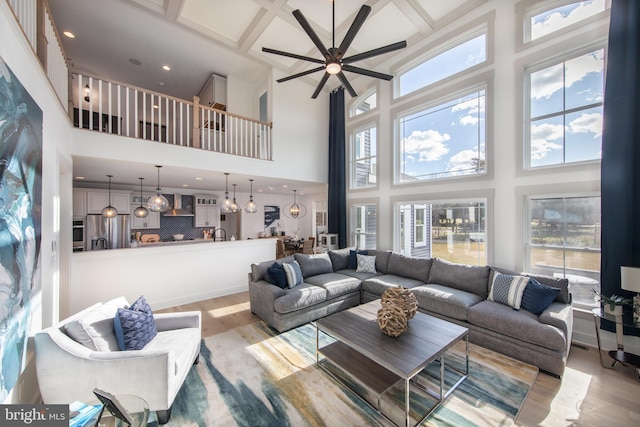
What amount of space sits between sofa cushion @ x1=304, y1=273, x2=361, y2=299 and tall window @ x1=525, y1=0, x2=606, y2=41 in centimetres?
462

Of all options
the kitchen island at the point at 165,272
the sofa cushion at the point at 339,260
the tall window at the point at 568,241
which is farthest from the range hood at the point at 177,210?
the tall window at the point at 568,241

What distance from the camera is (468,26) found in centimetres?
426

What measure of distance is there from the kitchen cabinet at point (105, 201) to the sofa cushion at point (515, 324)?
8021 millimetres

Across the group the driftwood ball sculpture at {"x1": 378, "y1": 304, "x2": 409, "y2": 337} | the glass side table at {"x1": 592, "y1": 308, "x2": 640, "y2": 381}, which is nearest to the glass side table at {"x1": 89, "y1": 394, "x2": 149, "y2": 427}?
the driftwood ball sculpture at {"x1": 378, "y1": 304, "x2": 409, "y2": 337}

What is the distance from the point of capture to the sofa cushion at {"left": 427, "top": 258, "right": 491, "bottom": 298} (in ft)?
11.9

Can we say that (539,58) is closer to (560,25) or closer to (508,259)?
(560,25)

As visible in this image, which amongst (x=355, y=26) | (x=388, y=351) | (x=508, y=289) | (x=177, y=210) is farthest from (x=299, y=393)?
(x=177, y=210)

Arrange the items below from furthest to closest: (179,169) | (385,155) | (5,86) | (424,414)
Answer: (385,155)
(179,169)
(424,414)
(5,86)

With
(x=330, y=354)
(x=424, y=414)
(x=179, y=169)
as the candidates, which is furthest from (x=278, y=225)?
(x=424, y=414)

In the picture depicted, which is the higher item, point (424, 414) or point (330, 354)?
point (330, 354)

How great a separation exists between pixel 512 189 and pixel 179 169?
5.59 m

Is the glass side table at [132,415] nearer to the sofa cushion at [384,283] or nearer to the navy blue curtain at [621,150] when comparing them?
the sofa cushion at [384,283]

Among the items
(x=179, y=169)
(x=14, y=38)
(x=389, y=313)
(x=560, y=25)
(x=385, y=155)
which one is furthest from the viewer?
(x=385, y=155)

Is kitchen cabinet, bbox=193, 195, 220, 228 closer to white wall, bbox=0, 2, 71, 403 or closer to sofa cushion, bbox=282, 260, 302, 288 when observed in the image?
white wall, bbox=0, 2, 71, 403
